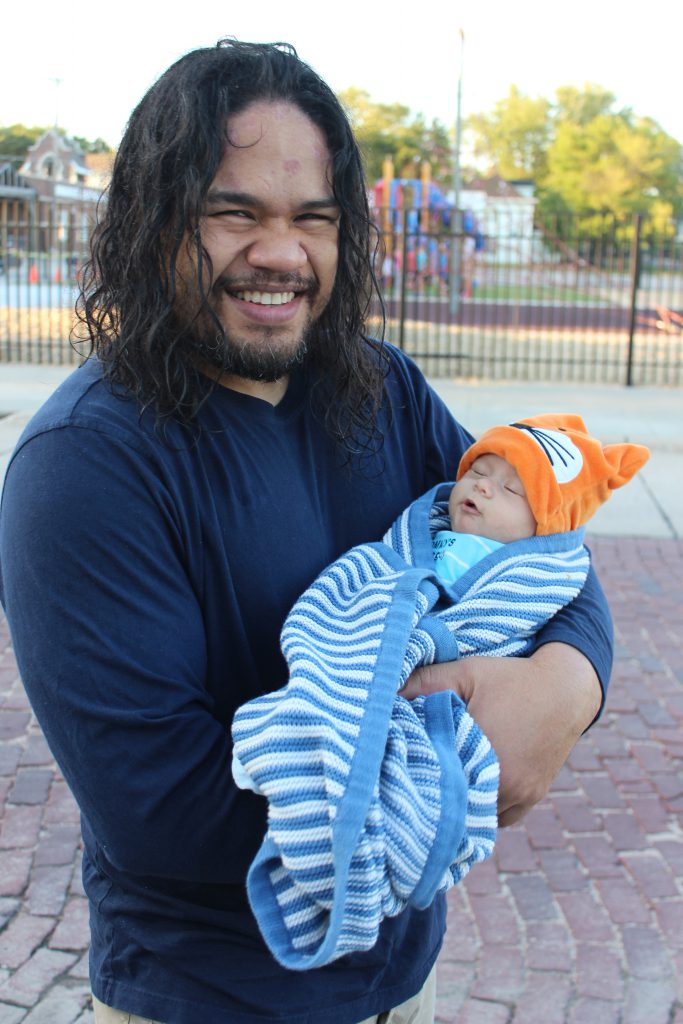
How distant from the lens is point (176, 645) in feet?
4.48

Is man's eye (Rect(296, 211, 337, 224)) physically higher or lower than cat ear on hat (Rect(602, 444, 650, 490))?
higher

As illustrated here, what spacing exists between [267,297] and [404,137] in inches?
2847

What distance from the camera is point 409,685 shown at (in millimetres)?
1530

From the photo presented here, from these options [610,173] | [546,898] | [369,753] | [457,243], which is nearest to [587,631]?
[369,753]

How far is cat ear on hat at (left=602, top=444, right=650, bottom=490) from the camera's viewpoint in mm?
2084

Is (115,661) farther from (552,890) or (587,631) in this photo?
(552,890)

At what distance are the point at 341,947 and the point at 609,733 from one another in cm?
362

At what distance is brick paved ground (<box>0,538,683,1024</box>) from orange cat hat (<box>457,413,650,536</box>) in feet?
5.63

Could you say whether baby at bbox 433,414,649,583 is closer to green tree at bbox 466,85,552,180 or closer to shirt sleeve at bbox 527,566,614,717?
shirt sleeve at bbox 527,566,614,717

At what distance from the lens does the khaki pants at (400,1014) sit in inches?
60.7

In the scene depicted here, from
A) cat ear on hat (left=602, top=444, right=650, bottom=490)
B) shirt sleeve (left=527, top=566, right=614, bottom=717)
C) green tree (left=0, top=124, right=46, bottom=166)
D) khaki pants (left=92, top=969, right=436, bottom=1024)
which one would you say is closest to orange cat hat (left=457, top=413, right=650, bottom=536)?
cat ear on hat (left=602, top=444, right=650, bottom=490)

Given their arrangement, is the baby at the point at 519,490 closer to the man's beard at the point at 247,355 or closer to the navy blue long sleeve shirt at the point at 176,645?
the navy blue long sleeve shirt at the point at 176,645

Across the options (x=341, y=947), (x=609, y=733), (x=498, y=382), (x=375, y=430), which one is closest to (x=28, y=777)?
(x=609, y=733)

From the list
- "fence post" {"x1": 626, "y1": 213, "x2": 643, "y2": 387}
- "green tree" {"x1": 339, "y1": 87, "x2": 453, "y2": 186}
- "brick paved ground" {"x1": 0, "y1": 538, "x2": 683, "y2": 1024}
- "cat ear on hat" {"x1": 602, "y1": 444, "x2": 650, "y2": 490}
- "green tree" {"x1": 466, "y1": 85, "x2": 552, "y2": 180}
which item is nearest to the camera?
"cat ear on hat" {"x1": 602, "y1": 444, "x2": 650, "y2": 490}
